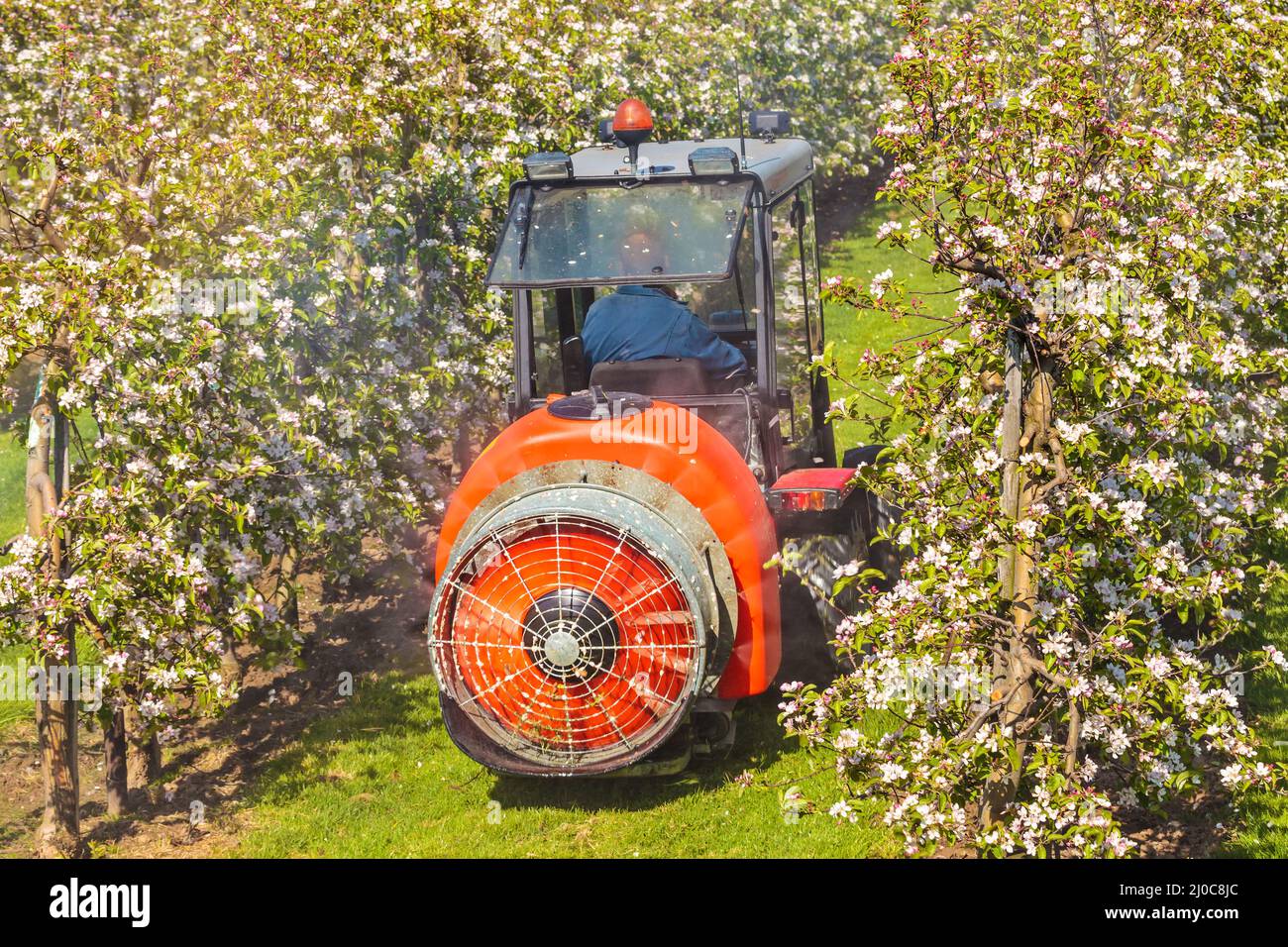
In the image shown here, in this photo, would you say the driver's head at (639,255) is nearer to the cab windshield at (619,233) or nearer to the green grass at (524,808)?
the cab windshield at (619,233)

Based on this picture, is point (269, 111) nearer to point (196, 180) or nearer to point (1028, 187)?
point (196, 180)

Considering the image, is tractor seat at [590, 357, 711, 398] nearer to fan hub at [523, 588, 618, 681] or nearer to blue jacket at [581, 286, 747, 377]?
blue jacket at [581, 286, 747, 377]

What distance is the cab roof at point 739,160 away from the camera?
7.48 m

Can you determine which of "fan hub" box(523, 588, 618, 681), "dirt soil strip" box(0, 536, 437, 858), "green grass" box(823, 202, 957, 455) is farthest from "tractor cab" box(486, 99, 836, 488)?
"green grass" box(823, 202, 957, 455)

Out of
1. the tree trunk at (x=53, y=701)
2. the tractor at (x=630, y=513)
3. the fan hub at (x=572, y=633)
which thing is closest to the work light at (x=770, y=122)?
the tractor at (x=630, y=513)

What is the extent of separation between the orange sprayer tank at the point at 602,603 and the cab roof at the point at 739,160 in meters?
1.72

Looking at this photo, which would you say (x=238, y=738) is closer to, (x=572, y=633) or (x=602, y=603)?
(x=572, y=633)

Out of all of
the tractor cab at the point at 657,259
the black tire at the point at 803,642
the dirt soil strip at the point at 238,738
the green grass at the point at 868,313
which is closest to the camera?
the dirt soil strip at the point at 238,738

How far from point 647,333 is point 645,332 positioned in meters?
0.01

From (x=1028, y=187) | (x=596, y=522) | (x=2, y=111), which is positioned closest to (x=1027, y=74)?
(x=1028, y=187)

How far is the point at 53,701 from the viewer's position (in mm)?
6379

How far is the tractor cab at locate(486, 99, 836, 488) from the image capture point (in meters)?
7.13

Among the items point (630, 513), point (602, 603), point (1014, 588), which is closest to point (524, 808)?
point (602, 603)

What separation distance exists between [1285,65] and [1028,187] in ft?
8.76
